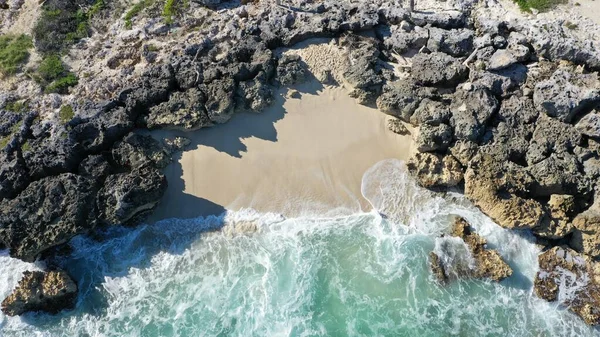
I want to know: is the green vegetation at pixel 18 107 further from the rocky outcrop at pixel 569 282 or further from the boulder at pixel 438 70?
the rocky outcrop at pixel 569 282

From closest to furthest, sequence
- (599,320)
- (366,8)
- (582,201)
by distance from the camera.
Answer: (599,320) → (582,201) → (366,8)

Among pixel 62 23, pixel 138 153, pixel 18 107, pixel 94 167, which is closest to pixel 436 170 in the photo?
pixel 138 153

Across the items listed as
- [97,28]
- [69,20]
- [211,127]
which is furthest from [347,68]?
[69,20]

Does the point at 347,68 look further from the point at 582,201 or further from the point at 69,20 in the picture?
the point at 69,20

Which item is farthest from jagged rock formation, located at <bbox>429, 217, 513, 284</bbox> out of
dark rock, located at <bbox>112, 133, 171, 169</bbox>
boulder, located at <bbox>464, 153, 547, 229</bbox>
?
dark rock, located at <bbox>112, 133, 171, 169</bbox>

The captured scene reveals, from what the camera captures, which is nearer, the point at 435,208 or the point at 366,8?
the point at 435,208

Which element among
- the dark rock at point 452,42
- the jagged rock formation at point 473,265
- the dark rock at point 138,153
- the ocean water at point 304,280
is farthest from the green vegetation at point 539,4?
the dark rock at point 138,153

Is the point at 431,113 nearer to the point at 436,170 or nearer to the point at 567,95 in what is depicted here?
the point at 436,170

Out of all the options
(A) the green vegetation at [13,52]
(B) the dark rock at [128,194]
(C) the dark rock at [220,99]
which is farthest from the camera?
(A) the green vegetation at [13,52]
